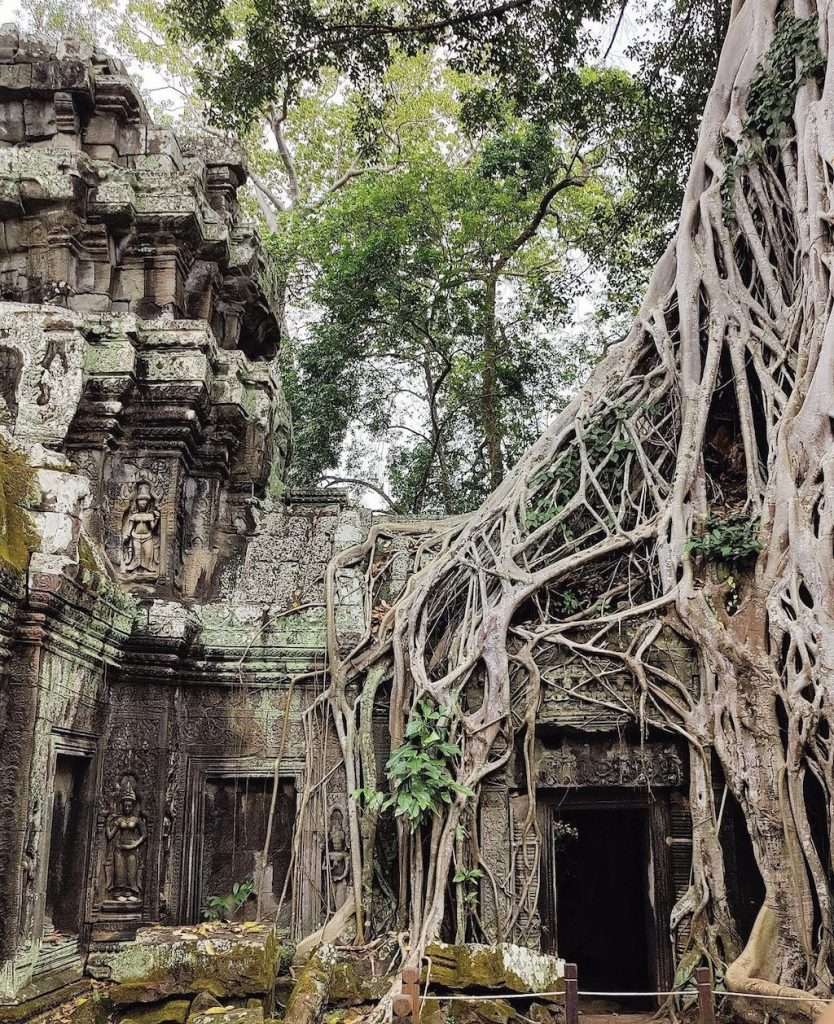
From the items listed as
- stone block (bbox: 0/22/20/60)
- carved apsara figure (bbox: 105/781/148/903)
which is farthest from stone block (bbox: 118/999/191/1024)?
stone block (bbox: 0/22/20/60)

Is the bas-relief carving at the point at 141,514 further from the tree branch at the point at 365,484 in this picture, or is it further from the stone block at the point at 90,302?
the tree branch at the point at 365,484

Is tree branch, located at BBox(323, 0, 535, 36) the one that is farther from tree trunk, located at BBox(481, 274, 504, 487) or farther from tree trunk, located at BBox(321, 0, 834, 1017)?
tree trunk, located at BBox(481, 274, 504, 487)

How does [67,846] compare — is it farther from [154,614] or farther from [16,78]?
[16,78]

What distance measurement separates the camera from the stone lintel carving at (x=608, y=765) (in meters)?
5.50

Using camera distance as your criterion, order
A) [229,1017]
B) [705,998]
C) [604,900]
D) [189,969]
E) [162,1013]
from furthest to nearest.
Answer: [604,900], [189,969], [162,1013], [229,1017], [705,998]

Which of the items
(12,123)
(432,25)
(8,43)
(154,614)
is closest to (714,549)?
(154,614)

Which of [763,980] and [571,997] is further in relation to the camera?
[763,980]

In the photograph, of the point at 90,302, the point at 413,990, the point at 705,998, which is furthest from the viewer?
the point at 90,302

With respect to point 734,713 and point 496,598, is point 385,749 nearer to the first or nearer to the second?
point 496,598

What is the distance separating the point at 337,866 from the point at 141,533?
2386 millimetres

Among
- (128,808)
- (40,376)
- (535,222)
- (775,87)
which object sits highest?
(535,222)

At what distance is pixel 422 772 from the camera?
520cm

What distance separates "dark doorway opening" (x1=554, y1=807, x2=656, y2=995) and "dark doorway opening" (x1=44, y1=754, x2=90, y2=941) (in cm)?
402

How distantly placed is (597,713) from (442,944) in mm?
1507
